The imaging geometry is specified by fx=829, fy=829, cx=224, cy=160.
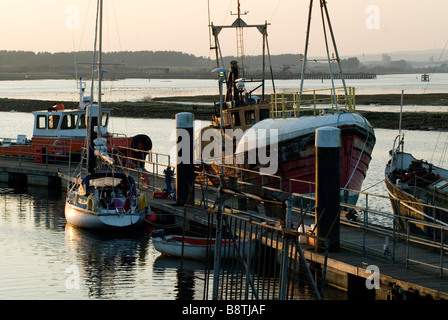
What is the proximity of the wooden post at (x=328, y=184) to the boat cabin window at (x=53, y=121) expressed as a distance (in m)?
25.7

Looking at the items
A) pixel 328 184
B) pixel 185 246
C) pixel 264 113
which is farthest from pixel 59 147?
pixel 328 184

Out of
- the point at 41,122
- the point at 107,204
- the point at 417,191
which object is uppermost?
the point at 41,122

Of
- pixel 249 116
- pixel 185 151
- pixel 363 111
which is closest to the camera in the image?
pixel 185 151

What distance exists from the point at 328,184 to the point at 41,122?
27.0 metres

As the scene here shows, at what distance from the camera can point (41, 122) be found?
43125 mm

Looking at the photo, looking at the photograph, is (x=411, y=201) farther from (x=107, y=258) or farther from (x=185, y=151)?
(x=107, y=258)

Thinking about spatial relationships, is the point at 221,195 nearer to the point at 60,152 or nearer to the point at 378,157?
the point at 60,152

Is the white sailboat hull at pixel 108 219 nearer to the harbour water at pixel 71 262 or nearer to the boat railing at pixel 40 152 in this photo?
the harbour water at pixel 71 262

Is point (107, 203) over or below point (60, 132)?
below

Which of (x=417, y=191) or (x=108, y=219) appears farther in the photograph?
(x=108, y=219)

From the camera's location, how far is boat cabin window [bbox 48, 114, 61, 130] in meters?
42.6

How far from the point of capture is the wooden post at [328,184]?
19.0 metres

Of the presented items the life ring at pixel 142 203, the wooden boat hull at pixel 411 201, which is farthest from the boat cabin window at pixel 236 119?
the life ring at pixel 142 203

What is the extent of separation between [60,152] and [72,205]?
13.2m
